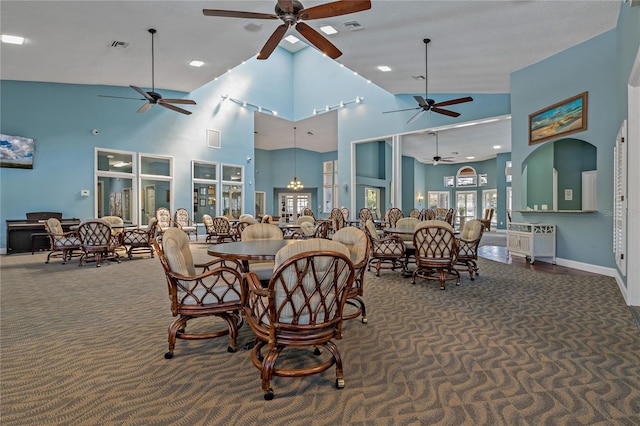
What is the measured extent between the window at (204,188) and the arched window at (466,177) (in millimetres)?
13813

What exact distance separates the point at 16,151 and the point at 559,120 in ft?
39.0

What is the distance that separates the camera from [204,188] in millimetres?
12219

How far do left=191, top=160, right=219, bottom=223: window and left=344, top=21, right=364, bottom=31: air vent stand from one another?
24.4ft

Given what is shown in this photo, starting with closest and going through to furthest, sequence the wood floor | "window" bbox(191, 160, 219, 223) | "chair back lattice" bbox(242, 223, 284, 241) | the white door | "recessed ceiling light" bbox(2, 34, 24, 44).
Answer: "chair back lattice" bbox(242, 223, 284, 241), the wood floor, "recessed ceiling light" bbox(2, 34, 24, 44), the white door, "window" bbox(191, 160, 219, 223)

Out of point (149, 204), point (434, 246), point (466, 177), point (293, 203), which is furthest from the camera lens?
point (466, 177)

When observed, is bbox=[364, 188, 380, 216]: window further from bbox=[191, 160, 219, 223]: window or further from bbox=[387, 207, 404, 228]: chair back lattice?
bbox=[191, 160, 219, 223]: window

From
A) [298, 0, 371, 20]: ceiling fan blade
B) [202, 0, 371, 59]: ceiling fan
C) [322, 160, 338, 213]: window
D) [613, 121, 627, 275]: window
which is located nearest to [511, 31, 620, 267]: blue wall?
[613, 121, 627, 275]: window

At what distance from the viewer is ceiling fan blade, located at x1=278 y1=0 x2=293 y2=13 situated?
3.66 m

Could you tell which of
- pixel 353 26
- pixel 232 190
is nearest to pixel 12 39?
pixel 353 26

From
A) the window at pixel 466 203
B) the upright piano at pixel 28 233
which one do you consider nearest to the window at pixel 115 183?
the upright piano at pixel 28 233

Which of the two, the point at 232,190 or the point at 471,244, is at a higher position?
the point at 232,190

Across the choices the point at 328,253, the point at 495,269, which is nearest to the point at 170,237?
the point at 328,253

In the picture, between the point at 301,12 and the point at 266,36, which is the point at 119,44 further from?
the point at 301,12

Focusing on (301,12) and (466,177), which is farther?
(466,177)
